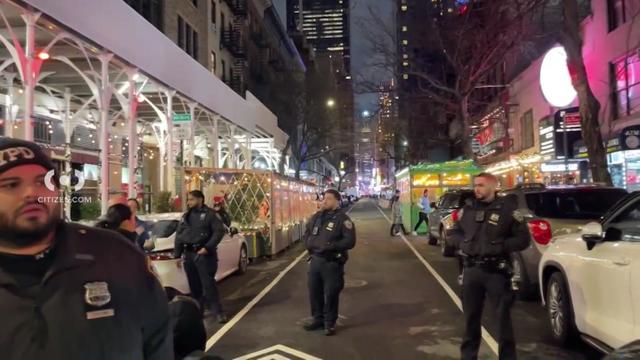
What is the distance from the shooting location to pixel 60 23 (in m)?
10.6

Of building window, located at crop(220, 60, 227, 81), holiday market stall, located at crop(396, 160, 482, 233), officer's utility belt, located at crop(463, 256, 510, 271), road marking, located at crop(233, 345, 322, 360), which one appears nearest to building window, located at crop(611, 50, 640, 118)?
holiday market stall, located at crop(396, 160, 482, 233)

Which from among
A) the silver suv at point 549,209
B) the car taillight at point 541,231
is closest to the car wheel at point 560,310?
the car taillight at point 541,231

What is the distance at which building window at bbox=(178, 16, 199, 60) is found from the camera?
28.9 metres

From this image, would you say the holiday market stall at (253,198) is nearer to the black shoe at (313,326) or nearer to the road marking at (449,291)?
Result: the road marking at (449,291)

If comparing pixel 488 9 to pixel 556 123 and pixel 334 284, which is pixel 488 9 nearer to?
pixel 556 123

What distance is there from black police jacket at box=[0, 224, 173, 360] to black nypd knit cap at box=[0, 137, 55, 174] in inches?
9.1

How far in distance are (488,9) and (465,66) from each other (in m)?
3.50

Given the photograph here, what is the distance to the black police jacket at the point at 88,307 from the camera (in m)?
1.67

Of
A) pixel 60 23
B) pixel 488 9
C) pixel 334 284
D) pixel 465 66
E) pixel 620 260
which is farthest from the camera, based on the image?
pixel 465 66

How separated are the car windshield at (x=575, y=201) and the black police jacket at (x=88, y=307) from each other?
7.74 metres

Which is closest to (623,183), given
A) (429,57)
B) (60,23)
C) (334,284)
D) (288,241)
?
(288,241)

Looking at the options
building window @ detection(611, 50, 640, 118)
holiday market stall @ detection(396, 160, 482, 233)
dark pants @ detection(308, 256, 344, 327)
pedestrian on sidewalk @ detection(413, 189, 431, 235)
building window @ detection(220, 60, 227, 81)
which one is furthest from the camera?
building window @ detection(220, 60, 227, 81)

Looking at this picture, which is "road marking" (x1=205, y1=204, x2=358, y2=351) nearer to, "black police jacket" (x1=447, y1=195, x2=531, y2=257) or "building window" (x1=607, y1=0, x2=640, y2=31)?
"black police jacket" (x1=447, y1=195, x2=531, y2=257)

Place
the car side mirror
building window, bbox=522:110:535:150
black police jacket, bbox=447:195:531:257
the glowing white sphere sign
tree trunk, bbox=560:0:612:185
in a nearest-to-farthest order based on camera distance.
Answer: the car side mirror, black police jacket, bbox=447:195:531:257, tree trunk, bbox=560:0:612:185, the glowing white sphere sign, building window, bbox=522:110:535:150
